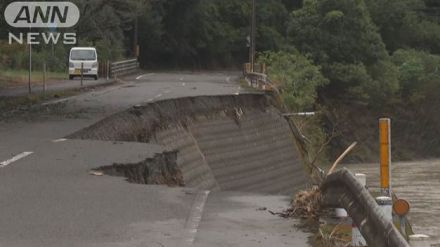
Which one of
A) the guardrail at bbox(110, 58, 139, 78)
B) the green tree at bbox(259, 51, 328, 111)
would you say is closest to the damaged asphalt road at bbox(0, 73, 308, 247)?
the green tree at bbox(259, 51, 328, 111)

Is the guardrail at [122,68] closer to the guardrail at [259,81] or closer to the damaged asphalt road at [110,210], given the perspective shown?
the guardrail at [259,81]

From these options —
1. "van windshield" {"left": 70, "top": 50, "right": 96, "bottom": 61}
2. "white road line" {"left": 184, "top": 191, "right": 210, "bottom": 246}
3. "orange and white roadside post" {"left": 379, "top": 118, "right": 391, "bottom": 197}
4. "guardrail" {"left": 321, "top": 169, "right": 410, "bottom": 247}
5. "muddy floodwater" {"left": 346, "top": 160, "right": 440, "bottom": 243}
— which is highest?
"orange and white roadside post" {"left": 379, "top": 118, "right": 391, "bottom": 197}

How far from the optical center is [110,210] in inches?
336

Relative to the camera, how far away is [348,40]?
55.2 meters

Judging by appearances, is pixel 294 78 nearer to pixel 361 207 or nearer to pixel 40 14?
pixel 40 14

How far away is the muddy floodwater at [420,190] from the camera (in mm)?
24828

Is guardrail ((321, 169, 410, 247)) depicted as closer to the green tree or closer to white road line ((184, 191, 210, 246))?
white road line ((184, 191, 210, 246))

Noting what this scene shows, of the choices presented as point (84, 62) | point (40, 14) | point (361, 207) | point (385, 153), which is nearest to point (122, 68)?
point (84, 62)

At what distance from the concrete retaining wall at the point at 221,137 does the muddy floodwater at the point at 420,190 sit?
3545 millimetres

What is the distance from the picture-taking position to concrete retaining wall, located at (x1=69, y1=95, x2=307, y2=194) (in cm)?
1869

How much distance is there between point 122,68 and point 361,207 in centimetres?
4806

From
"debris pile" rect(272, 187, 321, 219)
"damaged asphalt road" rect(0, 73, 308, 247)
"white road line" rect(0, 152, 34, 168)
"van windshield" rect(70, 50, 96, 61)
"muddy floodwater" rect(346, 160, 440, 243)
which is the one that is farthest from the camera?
"van windshield" rect(70, 50, 96, 61)

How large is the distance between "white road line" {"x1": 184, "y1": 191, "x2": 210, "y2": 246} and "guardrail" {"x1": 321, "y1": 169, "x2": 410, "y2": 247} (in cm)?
150

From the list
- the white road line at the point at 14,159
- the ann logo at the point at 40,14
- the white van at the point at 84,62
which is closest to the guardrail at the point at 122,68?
the white van at the point at 84,62
